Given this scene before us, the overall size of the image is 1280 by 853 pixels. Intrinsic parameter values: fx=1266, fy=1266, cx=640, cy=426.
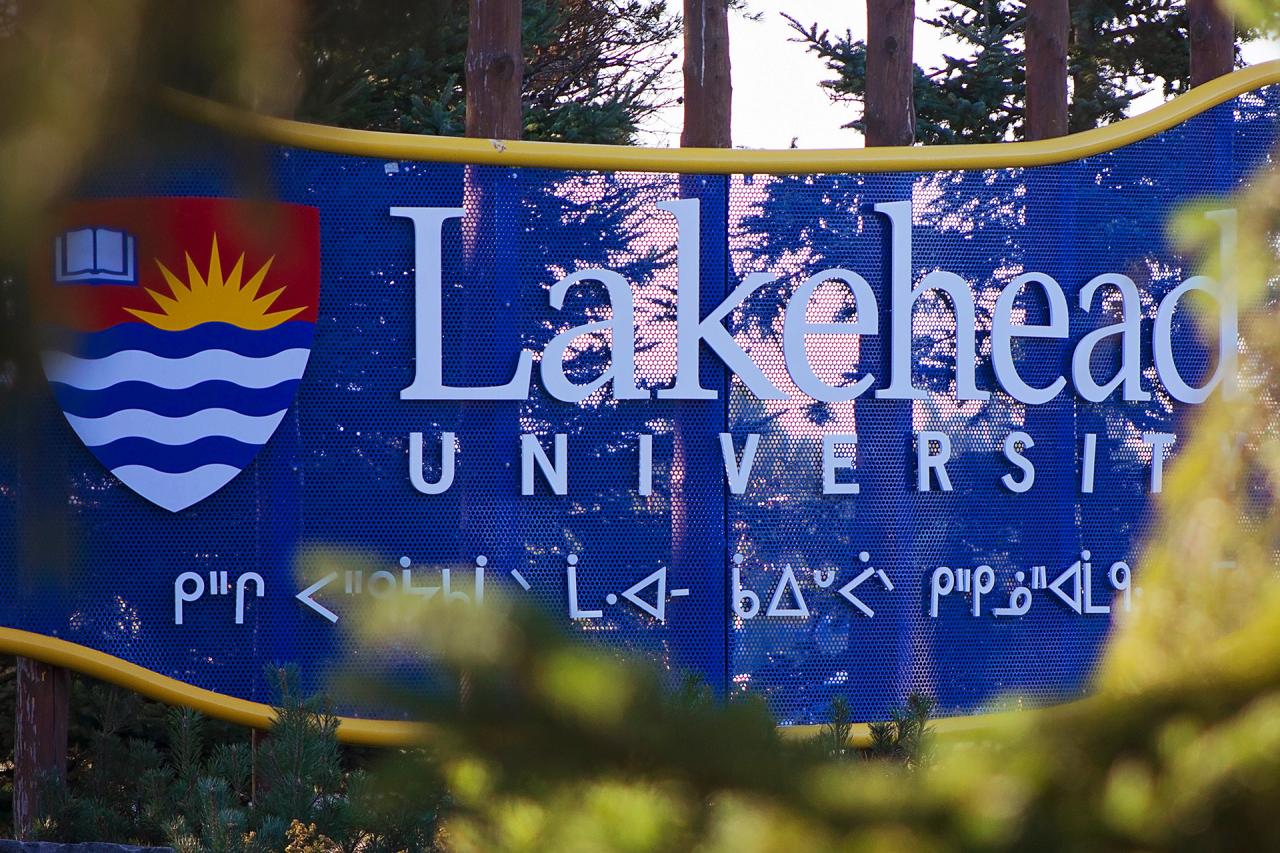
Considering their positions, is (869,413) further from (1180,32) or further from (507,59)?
(1180,32)

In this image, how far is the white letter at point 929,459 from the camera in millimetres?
5047

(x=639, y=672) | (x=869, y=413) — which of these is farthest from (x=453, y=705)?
(x=869, y=413)

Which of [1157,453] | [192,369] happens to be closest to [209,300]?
[192,369]

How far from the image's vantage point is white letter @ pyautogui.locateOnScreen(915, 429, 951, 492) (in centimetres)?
505

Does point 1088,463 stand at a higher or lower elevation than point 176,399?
lower

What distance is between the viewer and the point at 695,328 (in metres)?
4.89

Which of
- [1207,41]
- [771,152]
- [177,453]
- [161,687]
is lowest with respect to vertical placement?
[161,687]

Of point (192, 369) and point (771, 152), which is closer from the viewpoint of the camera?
point (192, 369)

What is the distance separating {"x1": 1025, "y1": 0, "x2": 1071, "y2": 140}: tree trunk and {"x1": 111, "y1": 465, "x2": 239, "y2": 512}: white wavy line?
19.8 ft

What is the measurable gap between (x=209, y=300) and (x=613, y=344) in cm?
150

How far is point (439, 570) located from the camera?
187 inches

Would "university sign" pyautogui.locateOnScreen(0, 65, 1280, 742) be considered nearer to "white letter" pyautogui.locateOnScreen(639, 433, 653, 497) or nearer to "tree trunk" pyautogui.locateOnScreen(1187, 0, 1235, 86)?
"white letter" pyautogui.locateOnScreen(639, 433, 653, 497)

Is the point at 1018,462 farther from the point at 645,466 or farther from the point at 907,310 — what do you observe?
the point at 645,466

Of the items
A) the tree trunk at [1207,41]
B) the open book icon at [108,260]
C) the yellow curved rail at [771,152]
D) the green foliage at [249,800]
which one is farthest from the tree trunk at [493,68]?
the tree trunk at [1207,41]
